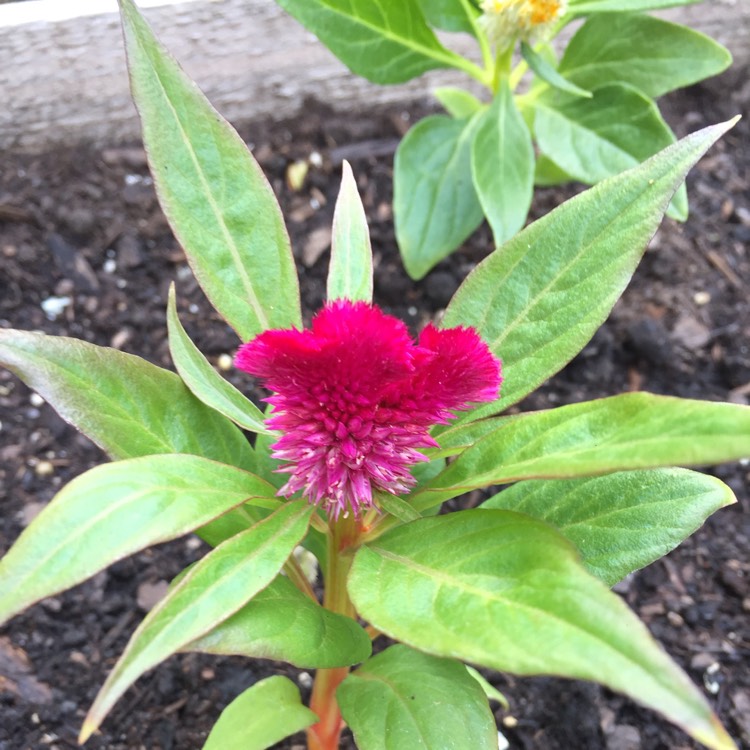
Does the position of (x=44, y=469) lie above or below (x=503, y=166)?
below

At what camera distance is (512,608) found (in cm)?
64

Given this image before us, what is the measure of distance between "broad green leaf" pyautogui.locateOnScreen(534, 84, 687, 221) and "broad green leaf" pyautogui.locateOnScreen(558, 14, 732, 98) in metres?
0.06

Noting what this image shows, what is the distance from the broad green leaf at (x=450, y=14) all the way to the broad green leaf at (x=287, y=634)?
1.03 metres

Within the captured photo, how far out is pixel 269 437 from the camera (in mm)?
1007

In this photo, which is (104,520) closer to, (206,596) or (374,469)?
(206,596)

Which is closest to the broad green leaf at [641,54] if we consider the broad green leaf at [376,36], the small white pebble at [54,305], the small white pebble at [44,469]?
the broad green leaf at [376,36]

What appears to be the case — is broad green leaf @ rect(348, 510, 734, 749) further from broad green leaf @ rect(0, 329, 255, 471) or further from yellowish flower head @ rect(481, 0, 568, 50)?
yellowish flower head @ rect(481, 0, 568, 50)

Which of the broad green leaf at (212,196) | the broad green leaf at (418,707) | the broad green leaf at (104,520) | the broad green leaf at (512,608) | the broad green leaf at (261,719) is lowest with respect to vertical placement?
the broad green leaf at (261,719)

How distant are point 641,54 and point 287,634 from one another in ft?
4.06

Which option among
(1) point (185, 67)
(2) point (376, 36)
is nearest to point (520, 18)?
(2) point (376, 36)

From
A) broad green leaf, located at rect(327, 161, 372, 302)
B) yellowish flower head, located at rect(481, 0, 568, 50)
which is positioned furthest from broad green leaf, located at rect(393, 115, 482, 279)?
broad green leaf, located at rect(327, 161, 372, 302)

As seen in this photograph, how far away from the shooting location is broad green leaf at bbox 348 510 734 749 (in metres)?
0.53

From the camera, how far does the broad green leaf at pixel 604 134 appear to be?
1.40m

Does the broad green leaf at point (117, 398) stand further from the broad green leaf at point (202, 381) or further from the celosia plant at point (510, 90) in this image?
the celosia plant at point (510, 90)
